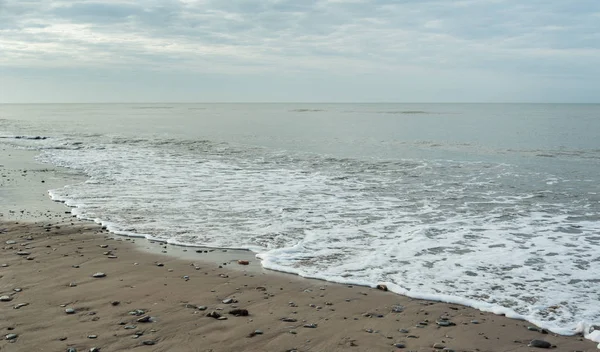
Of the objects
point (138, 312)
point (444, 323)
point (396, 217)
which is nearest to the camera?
point (444, 323)

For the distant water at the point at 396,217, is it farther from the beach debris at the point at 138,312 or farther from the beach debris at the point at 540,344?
Answer: the beach debris at the point at 138,312

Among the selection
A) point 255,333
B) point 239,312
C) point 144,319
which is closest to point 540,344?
point 255,333

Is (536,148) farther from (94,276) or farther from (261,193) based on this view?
(94,276)

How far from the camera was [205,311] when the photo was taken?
6.18 metres

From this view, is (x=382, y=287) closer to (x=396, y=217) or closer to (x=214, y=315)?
(x=214, y=315)

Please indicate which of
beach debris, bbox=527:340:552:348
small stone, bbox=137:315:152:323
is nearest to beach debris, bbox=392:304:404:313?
beach debris, bbox=527:340:552:348

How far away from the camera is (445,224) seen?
11.2 m

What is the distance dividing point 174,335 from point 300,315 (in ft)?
4.97

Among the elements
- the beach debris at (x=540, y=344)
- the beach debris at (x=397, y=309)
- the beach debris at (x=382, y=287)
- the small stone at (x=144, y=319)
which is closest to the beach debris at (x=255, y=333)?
the small stone at (x=144, y=319)

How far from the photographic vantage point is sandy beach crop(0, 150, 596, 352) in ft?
17.6

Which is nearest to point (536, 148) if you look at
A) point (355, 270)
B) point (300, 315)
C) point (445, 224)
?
point (445, 224)

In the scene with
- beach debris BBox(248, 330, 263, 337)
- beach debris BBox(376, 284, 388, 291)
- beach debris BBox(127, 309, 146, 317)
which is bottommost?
beach debris BBox(376, 284, 388, 291)

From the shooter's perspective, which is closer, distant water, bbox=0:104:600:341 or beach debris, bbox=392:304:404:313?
beach debris, bbox=392:304:404:313

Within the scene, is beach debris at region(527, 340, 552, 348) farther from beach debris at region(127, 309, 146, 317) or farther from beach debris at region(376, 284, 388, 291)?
beach debris at region(127, 309, 146, 317)
